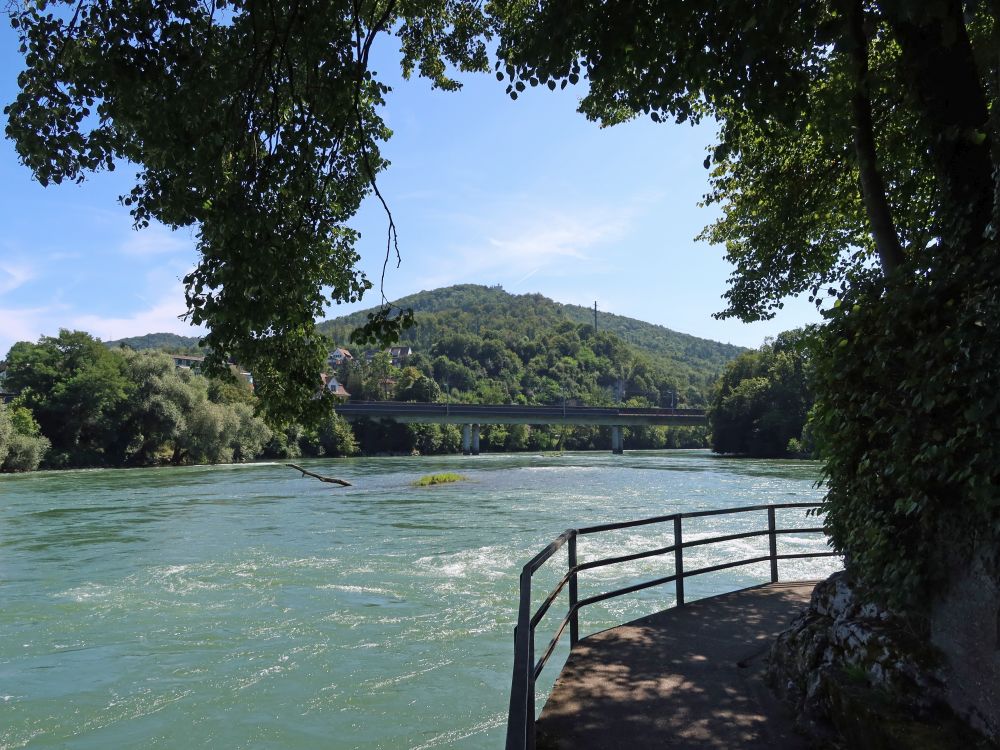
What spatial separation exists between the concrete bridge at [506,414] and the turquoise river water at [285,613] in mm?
47857

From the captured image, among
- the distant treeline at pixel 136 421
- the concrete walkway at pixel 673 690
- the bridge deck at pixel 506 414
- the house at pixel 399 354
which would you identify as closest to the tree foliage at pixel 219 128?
the concrete walkway at pixel 673 690

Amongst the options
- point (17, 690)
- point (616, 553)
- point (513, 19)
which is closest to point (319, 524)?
point (616, 553)

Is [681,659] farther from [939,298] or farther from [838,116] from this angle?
[838,116]

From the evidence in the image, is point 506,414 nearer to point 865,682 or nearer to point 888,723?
point 865,682

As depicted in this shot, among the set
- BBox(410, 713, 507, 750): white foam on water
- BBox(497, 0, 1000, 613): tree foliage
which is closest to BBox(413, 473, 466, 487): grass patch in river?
BBox(410, 713, 507, 750): white foam on water

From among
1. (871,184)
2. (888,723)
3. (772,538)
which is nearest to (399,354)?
(772,538)

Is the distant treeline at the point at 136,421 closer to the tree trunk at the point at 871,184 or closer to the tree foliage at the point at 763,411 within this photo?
the tree trunk at the point at 871,184

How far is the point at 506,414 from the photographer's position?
79500 millimetres

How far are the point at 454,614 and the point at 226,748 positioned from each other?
4973 mm

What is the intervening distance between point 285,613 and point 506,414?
67.5 meters

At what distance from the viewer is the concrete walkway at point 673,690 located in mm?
4203

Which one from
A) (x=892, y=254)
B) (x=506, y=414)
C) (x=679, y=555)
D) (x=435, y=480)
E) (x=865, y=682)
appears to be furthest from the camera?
(x=506, y=414)

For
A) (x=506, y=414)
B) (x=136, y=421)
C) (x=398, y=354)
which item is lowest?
(x=136, y=421)

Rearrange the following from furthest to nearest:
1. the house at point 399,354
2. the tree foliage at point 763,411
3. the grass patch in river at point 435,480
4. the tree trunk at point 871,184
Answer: the house at point 399,354, the tree foliage at point 763,411, the grass patch in river at point 435,480, the tree trunk at point 871,184
